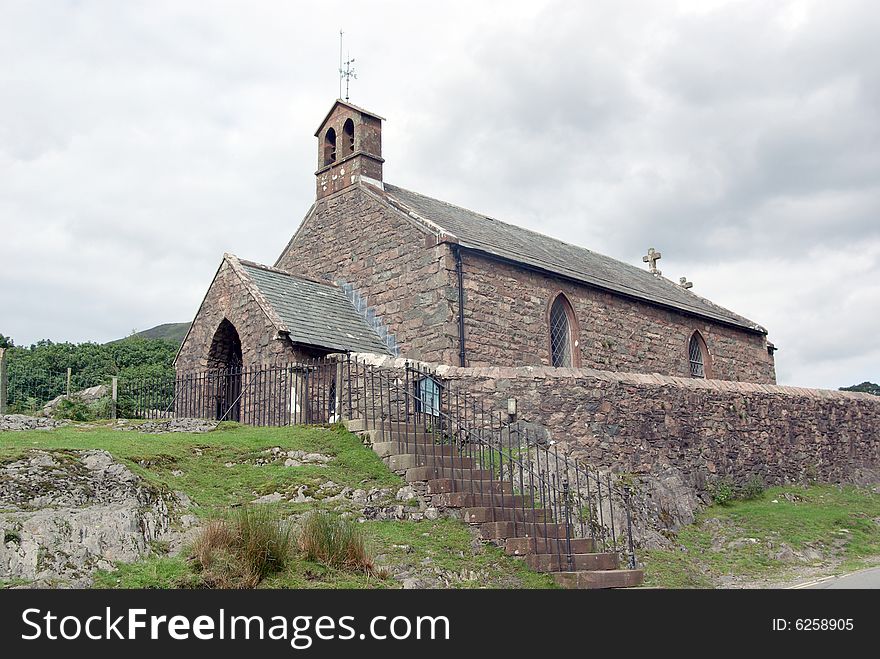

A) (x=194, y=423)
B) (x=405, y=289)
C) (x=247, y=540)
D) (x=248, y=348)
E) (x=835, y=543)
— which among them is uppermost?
(x=405, y=289)

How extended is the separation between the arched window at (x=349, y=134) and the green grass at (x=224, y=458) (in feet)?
40.6

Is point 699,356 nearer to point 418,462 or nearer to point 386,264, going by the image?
point 386,264

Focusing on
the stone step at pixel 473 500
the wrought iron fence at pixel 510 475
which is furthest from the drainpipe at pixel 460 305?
the stone step at pixel 473 500

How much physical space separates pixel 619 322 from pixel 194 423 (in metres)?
14.3

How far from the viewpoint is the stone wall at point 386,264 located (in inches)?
781

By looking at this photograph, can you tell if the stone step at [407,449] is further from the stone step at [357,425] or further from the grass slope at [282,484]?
the stone step at [357,425]

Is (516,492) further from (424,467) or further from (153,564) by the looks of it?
(153,564)

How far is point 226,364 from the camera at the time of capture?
21.5 metres

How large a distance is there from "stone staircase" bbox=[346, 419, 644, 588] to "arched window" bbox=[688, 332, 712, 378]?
1648 centimetres

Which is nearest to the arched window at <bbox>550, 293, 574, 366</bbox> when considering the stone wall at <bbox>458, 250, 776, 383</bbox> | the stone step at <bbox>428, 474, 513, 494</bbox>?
the stone wall at <bbox>458, 250, 776, 383</bbox>

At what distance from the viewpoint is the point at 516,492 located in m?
13.6

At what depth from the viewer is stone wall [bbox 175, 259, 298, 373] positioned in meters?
18.5

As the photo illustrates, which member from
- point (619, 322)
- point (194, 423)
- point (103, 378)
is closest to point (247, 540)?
point (194, 423)

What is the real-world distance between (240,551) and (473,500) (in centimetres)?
443
